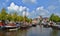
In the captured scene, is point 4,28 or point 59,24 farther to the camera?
point 59,24

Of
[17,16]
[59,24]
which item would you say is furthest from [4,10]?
[59,24]

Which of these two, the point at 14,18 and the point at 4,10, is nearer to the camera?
the point at 4,10

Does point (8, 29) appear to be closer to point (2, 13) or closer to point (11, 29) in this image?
point (11, 29)

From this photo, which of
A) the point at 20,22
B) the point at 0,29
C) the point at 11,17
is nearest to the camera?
the point at 0,29

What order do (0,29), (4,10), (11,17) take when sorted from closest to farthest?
(0,29)
(4,10)
(11,17)

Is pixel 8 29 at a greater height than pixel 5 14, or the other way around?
pixel 5 14

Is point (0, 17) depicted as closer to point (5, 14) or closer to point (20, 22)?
point (5, 14)

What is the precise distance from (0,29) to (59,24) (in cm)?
576

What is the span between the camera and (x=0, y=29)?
11.8 metres

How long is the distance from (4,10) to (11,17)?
6.51 ft

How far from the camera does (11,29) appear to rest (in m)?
12.3

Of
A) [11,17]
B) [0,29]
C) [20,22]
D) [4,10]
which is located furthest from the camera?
[20,22]

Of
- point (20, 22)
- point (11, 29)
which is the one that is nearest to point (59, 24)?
point (20, 22)

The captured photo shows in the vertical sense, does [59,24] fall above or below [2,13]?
below
